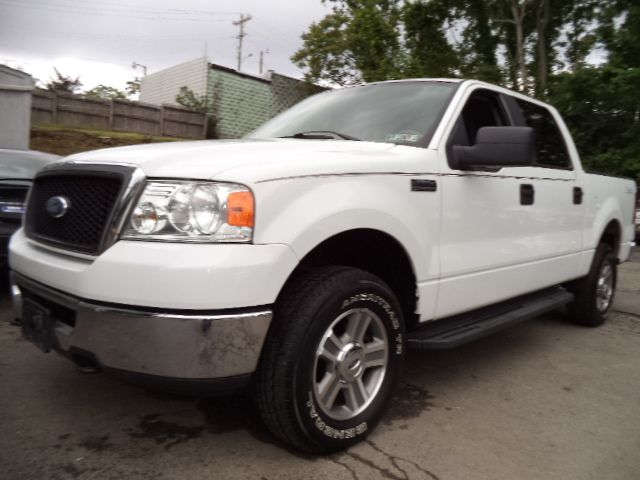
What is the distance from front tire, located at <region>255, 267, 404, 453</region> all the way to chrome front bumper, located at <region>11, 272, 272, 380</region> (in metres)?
0.14

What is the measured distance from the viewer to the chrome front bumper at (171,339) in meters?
1.96

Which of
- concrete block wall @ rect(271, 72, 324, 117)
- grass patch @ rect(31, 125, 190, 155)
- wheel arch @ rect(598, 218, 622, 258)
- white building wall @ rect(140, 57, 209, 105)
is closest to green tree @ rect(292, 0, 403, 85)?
concrete block wall @ rect(271, 72, 324, 117)

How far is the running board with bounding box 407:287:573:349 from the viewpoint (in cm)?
283

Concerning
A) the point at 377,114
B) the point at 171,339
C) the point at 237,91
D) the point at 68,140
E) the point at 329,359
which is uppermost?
the point at 237,91

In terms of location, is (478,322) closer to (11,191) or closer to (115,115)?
(11,191)

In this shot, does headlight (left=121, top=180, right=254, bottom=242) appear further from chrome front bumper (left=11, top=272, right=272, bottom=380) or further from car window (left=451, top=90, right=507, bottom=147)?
car window (left=451, top=90, right=507, bottom=147)

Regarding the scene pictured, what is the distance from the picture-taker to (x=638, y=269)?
27.2ft

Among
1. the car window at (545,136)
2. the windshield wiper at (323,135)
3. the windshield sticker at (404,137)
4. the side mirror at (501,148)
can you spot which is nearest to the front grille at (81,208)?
the windshield wiper at (323,135)

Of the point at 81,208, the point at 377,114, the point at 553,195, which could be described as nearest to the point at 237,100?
the point at 553,195

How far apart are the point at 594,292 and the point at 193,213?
4.02 meters

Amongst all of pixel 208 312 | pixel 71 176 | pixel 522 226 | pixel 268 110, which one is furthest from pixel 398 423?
pixel 268 110

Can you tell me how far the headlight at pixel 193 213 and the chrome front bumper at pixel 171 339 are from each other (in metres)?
0.28

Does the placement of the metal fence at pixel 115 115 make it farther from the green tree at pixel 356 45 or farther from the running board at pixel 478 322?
the running board at pixel 478 322

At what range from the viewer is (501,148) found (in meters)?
2.80
